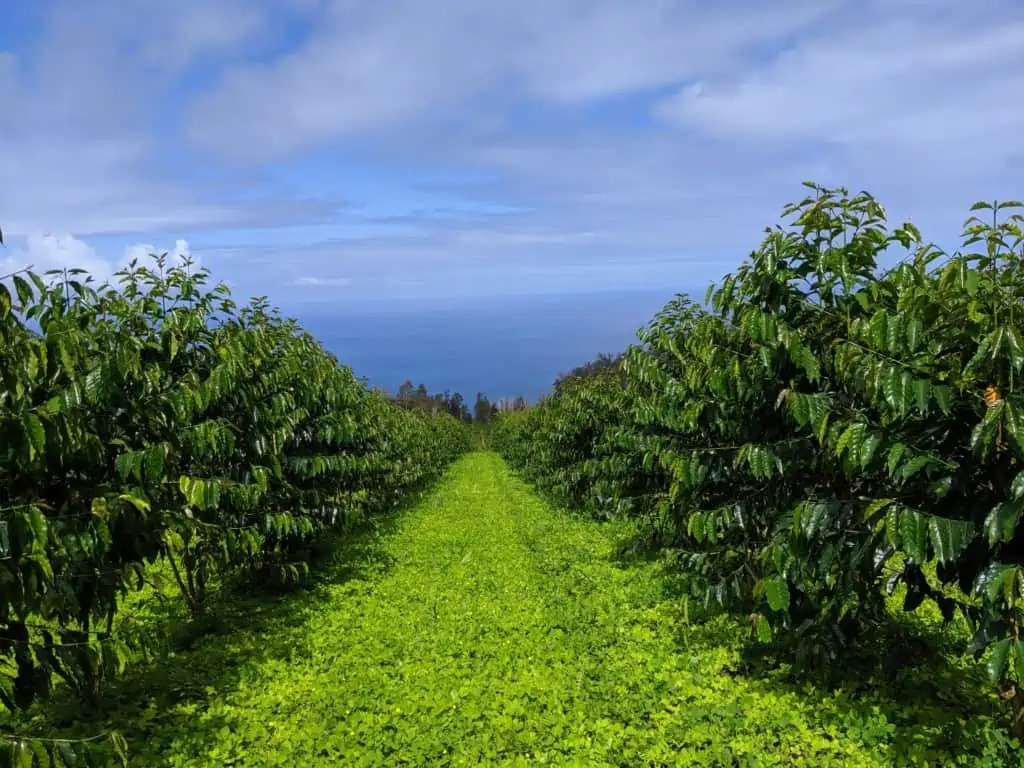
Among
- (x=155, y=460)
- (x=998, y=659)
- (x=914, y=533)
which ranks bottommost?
(x=998, y=659)

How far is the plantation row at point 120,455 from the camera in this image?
3229 mm

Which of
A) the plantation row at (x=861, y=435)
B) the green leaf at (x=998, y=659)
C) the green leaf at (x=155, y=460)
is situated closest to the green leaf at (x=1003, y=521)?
the plantation row at (x=861, y=435)

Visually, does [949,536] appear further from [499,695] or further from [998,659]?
[499,695]

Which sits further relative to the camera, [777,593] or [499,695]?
[499,695]

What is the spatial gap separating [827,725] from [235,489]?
5.56 metres

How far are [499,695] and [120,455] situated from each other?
4.09 metres

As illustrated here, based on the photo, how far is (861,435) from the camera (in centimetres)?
378

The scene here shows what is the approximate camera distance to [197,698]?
620cm

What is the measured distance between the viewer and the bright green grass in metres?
5.22

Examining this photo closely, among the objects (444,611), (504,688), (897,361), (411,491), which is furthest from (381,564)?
(411,491)

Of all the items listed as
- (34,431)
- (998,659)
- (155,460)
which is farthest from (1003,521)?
(155,460)

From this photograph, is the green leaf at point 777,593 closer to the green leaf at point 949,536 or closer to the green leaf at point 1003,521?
the green leaf at point 949,536

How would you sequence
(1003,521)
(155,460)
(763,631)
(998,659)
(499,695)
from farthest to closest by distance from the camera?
(499,695)
(763,631)
(155,460)
(998,659)
(1003,521)

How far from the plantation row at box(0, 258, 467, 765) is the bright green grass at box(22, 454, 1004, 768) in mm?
927
